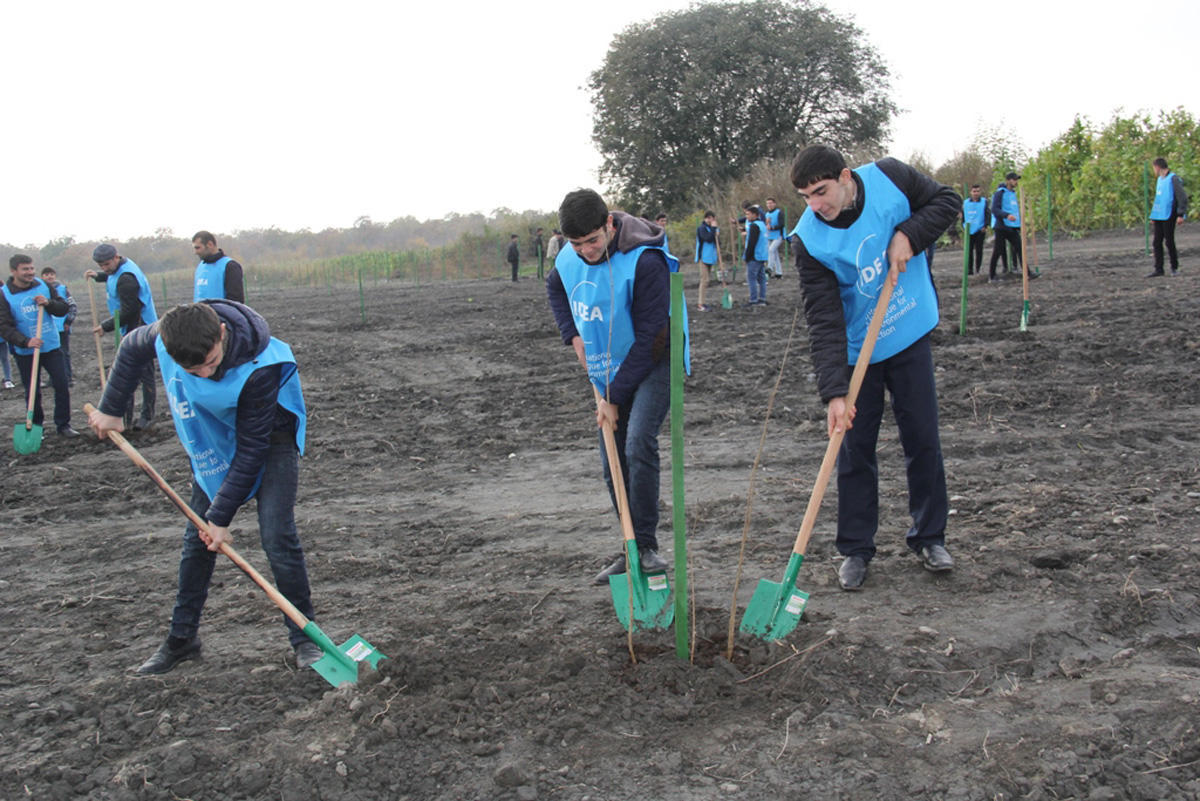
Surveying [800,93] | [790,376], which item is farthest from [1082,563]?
[800,93]

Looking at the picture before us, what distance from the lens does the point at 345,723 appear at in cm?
322

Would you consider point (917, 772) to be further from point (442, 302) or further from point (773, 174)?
point (773, 174)

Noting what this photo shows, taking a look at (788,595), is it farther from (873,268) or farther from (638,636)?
(873,268)

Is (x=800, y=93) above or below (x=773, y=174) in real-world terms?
above

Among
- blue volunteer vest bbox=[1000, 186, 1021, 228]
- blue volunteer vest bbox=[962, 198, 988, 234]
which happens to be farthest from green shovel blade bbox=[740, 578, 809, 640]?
blue volunteer vest bbox=[962, 198, 988, 234]

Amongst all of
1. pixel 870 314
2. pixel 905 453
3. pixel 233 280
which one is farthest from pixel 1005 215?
pixel 870 314

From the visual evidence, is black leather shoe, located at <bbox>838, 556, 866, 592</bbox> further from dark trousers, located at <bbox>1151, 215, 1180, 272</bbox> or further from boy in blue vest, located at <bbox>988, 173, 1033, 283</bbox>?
dark trousers, located at <bbox>1151, 215, 1180, 272</bbox>

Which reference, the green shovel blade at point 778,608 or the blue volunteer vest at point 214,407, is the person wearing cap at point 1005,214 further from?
the blue volunteer vest at point 214,407

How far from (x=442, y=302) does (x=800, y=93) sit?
59.0 ft

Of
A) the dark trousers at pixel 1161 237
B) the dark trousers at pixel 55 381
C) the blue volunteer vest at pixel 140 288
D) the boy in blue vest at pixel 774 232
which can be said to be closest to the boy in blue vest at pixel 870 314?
the blue volunteer vest at pixel 140 288

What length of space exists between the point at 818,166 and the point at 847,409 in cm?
89

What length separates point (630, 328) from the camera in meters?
4.06

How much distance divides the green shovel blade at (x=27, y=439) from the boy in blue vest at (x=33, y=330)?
0.54m

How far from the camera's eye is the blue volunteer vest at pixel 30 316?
29.7ft
